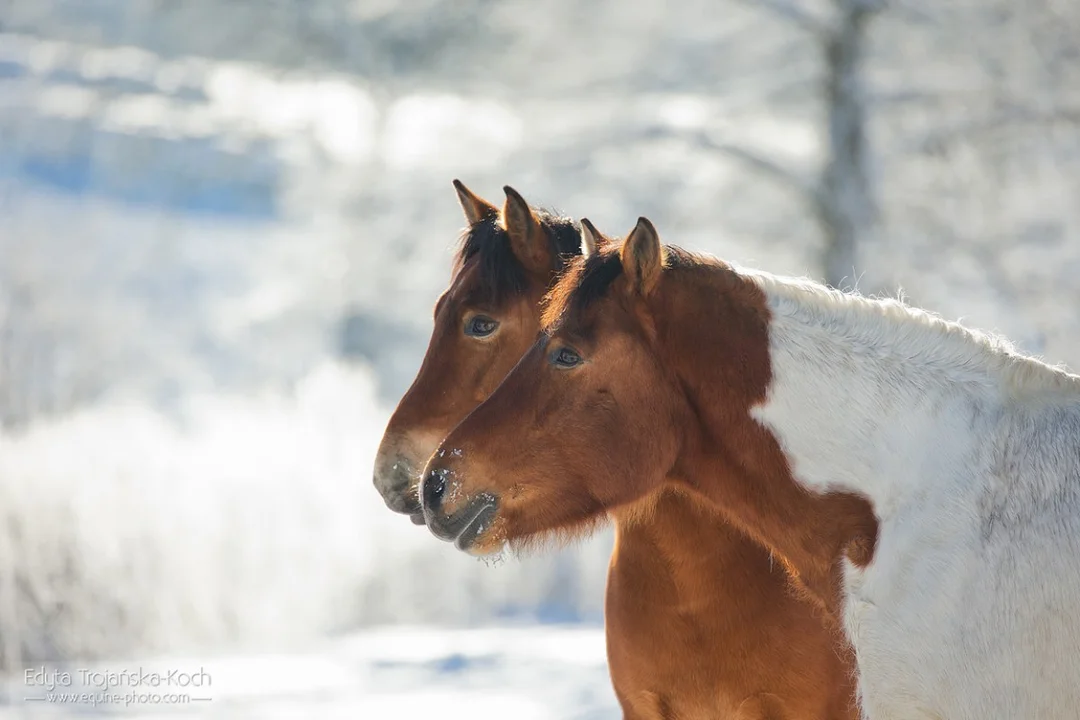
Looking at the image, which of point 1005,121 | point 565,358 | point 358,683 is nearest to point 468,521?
point 565,358

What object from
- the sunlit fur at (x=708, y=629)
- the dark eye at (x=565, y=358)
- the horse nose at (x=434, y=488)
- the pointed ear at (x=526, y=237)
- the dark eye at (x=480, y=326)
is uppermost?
the pointed ear at (x=526, y=237)

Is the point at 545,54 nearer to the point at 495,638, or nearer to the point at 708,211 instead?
the point at 708,211

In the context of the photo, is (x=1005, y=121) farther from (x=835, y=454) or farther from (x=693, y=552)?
(x=835, y=454)

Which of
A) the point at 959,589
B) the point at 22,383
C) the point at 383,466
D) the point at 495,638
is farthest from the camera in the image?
the point at 495,638

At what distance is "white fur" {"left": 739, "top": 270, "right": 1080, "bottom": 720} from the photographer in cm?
268

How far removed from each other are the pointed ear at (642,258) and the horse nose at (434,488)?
79 cm

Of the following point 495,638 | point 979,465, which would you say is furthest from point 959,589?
point 495,638

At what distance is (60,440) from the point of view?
8.91m

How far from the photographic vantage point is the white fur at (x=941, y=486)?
2680 millimetres

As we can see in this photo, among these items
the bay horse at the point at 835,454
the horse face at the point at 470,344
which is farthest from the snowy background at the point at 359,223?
the bay horse at the point at 835,454

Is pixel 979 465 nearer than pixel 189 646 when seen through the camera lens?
Yes

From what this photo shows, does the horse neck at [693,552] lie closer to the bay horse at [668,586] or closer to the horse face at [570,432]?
the bay horse at [668,586]

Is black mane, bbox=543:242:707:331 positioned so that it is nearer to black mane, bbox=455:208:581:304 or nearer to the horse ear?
the horse ear

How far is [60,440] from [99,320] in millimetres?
1153
